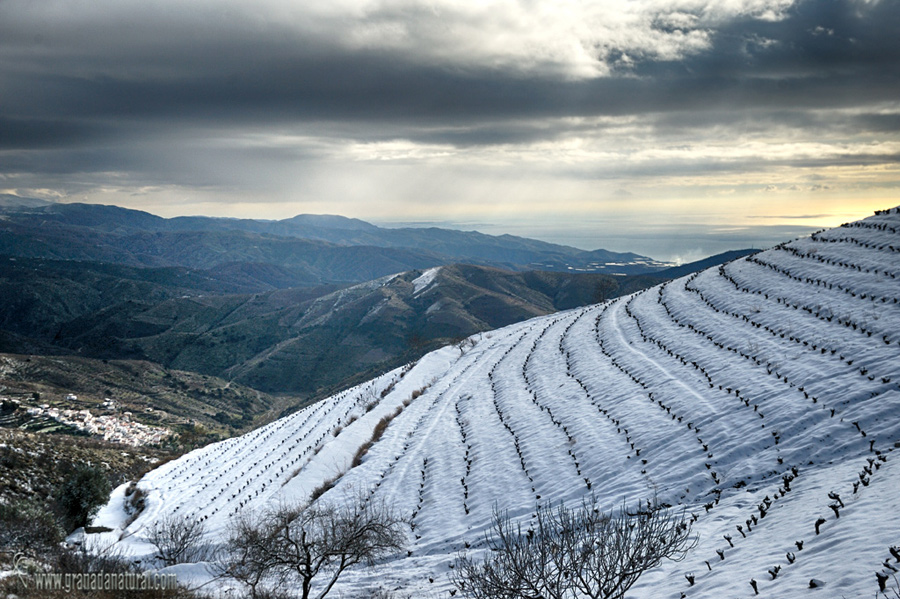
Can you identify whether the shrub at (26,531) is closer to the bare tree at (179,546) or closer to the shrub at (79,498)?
the shrub at (79,498)

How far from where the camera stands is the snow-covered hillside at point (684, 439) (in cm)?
1393

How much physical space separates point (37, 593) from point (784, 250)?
233 ft

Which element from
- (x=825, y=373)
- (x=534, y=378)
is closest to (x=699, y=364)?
(x=825, y=373)

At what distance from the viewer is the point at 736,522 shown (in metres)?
15.7

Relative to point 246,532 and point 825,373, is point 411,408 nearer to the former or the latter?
point 246,532

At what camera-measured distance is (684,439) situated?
944 inches

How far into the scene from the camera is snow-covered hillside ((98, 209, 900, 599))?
13.9m

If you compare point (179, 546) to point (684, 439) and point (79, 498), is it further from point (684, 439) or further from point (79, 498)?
point (684, 439)

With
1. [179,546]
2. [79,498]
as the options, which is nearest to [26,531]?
[179,546]

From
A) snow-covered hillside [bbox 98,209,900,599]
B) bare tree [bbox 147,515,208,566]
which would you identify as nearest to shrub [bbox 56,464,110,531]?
snow-covered hillside [bbox 98,209,900,599]

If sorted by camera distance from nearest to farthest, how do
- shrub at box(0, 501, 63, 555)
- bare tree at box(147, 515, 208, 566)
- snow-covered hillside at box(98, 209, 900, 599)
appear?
snow-covered hillside at box(98, 209, 900, 599) → shrub at box(0, 501, 63, 555) → bare tree at box(147, 515, 208, 566)

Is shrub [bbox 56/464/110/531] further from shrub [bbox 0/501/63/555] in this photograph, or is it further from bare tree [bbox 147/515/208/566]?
bare tree [bbox 147/515/208/566]

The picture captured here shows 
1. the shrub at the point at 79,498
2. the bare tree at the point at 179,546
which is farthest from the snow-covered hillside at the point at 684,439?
the shrub at the point at 79,498

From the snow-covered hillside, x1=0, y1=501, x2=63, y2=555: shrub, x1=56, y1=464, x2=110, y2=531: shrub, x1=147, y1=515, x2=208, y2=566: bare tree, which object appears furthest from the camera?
x1=56, y1=464, x2=110, y2=531: shrub
